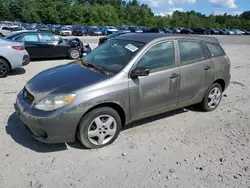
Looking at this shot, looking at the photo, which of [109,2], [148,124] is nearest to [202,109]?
[148,124]

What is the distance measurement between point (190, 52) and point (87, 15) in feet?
248

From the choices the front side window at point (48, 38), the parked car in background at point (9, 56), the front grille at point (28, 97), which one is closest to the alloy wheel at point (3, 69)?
the parked car in background at point (9, 56)

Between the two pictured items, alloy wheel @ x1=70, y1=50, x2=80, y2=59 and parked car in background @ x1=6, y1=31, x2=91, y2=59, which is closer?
parked car in background @ x1=6, y1=31, x2=91, y2=59

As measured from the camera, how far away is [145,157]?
10.9 feet

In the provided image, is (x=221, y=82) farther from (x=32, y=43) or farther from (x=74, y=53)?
(x=32, y=43)

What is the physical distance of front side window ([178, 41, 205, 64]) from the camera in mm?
4215

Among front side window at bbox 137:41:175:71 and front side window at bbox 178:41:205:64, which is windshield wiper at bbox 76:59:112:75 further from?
front side window at bbox 178:41:205:64

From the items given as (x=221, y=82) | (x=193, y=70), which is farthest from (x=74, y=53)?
(x=193, y=70)

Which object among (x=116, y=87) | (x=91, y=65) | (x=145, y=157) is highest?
(x=91, y=65)

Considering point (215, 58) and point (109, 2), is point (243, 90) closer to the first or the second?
point (215, 58)

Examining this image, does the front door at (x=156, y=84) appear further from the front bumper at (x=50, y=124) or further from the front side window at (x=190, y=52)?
the front bumper at (x=50, y=124)

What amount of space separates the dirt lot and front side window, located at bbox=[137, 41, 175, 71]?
3.64ft

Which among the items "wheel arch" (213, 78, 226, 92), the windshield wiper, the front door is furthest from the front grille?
"wheel arch" (213, 78, 226, 92)

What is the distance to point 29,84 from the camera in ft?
12.2
